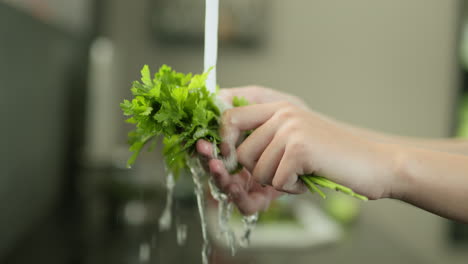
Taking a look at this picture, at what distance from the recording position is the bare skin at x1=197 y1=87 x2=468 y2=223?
63 cm

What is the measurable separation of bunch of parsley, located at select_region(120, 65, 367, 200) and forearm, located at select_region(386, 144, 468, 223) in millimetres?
121

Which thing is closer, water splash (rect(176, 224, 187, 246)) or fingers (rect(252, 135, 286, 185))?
fingers (rect(252, 135, 286, 185))

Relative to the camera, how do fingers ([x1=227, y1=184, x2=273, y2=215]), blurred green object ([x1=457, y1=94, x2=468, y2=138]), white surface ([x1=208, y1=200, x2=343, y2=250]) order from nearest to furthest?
fingers ([x1=227, y1=184, x2=273, y2=215]), white surface ([x1=208, y1=200, x2=343, y2=250]), blurred green object ([x1=457, y1=94, x2=468, y2=138])

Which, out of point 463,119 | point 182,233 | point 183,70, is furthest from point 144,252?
point 463,119

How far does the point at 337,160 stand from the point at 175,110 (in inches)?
10.0

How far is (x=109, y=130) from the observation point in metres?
→ 2.10

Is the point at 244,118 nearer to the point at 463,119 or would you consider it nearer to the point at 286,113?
the point at 286,113

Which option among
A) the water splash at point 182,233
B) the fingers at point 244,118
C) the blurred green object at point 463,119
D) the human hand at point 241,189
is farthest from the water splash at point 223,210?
the blurred green object at point 463,119

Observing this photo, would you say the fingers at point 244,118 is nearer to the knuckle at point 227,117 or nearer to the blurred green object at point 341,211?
the knuckle at point 227,117

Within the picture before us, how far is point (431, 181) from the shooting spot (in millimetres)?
658

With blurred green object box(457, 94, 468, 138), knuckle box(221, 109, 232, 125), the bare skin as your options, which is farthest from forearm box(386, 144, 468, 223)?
blurred green object box(457, 94, 468, 138)

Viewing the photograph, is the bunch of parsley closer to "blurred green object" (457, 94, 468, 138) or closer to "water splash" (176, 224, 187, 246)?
"water splash" (176, 224, 187, 246)

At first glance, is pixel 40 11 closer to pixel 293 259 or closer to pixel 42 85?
pixel 42 85

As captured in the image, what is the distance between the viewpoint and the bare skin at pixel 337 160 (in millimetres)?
628
